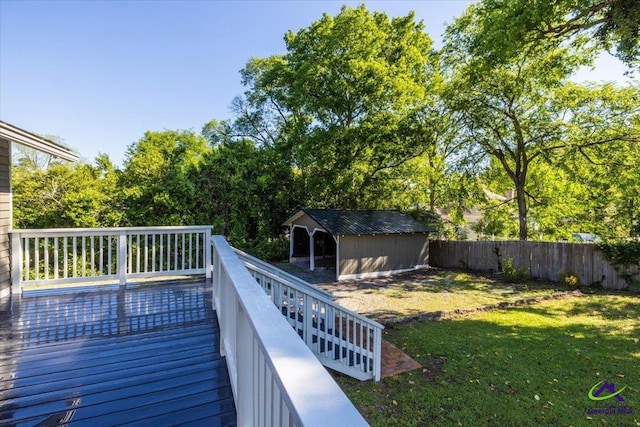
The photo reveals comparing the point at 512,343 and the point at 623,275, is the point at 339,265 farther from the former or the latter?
the point at 623,275

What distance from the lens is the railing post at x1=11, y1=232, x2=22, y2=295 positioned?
427 centimetres

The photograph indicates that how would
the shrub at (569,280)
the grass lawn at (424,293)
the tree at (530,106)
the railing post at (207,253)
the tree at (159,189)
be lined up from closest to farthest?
the railing post at (207,253)
the grass lawn at (424,293)
the shrub at (569,280)
the tree at (530,106)
the tree at (159,189)

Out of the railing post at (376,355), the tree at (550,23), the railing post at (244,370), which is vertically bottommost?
the railing post at (376,355)

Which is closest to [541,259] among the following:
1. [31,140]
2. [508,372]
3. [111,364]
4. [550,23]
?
[550,23]

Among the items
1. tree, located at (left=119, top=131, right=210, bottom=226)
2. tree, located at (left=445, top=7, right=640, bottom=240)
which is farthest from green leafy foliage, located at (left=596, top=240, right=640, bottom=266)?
tree, located at (left=119, top=131, right=210, bottom=226)

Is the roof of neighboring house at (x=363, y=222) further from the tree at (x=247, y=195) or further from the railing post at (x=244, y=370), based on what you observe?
the railing post at (x=244, y=370)

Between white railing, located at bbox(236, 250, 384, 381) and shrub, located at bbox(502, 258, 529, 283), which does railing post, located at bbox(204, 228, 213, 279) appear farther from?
shrub, located at bbox(502, 258, 529, 283)

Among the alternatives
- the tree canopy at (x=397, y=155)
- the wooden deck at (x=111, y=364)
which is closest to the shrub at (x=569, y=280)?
the tree canopy at (x=397, y=155)

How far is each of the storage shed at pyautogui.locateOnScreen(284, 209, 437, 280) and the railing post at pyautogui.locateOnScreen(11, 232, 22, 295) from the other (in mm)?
8673

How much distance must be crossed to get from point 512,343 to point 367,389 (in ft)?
11.2

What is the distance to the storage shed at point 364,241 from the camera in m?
12.1

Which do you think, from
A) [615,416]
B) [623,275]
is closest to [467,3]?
[623,275]

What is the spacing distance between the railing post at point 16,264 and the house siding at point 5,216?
0.29 feet

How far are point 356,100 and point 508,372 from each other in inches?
538
